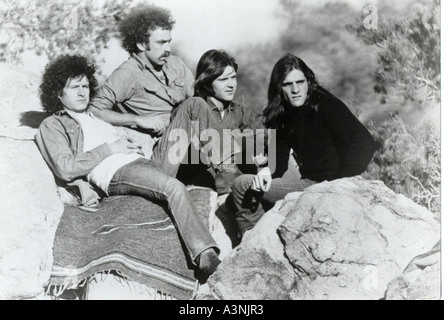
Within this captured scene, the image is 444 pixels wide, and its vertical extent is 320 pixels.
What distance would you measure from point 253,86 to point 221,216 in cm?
89

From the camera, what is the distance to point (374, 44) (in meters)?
4.46

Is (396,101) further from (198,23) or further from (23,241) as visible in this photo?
(23,241)

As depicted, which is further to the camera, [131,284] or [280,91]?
[280,91]

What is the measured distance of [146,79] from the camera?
4527 mm

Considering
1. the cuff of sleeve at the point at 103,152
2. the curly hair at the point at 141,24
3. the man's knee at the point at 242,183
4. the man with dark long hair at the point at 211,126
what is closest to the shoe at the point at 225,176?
the man with dark long hair at the point at 211,126

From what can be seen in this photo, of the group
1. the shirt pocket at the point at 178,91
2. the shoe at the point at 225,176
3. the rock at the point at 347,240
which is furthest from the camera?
the shirt pocket at the point at 178,91

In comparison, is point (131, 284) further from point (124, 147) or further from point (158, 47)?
point (158, 47)

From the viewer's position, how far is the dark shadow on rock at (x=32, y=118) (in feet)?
14.5

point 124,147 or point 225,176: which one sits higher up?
point 124,147

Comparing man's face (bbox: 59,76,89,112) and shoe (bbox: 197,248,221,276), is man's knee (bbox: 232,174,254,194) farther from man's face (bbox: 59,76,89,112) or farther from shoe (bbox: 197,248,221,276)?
man's face (bbox: 59,76,89,112)

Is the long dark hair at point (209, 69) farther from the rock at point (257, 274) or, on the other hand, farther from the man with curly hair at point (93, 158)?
the rock at point (257, 274)

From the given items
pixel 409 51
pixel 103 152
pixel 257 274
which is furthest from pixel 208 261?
pixel 409 51

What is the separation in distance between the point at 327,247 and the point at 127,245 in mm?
1066
